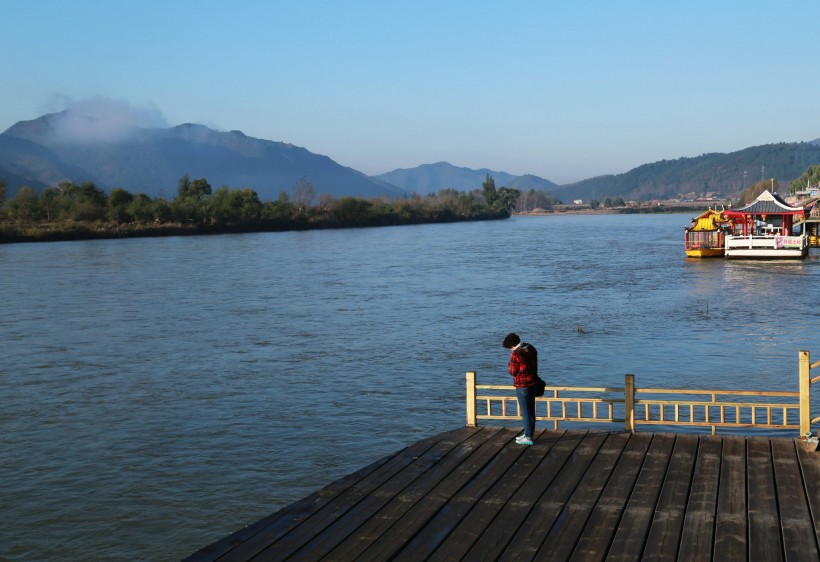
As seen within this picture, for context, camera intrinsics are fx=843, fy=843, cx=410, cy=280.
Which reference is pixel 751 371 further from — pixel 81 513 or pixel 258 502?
pixel 81 513

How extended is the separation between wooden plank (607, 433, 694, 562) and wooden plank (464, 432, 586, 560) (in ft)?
3.49

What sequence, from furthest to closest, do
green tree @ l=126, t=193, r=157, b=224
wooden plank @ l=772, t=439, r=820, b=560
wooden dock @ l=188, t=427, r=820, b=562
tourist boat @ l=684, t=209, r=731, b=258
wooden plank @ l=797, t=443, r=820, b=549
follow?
green tree @ l=126, t=193, r=157, b=224
tourist boat @ l=684, t=209, r=731, b=258
wooden plank @ l=797, t=443, r=820, b=549
wooden dock @ l=188, t=427, r=820, b=562
wooden plank @ l=772, t=439, r=820, b=560

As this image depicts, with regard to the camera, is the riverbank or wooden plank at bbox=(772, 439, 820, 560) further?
the riverbank

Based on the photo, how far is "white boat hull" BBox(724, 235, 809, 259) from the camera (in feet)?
210

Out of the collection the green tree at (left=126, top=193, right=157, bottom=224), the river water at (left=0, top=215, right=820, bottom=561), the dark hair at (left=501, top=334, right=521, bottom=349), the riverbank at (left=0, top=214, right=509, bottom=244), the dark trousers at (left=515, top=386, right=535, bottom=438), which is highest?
the green tree at (left=126, top=193, right=157, bottom=224)

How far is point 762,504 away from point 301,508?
5369mm

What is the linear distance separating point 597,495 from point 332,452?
7546mm

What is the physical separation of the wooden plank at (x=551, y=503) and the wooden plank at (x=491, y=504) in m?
0.28

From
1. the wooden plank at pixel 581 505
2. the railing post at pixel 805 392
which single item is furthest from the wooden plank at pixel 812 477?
the wooden plank at pixel 581 505

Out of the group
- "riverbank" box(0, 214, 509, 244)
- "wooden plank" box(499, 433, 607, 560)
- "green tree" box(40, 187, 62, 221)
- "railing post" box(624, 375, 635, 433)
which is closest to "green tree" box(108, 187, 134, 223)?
"riverbank" box(0, 214, 509, 244)

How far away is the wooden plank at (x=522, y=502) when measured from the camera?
8602 millimetres

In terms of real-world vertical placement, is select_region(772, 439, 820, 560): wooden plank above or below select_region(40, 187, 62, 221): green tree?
below

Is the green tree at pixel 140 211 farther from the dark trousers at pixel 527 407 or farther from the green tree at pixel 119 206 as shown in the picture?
the dark trousers at pixel 527 407

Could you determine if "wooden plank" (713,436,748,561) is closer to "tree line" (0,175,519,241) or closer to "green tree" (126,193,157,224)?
"tree line" (0,175,519,241)
